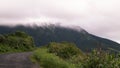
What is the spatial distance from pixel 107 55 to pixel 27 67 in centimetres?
1055

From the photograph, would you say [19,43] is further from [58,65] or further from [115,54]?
[115,54]

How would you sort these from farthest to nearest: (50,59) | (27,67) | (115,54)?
(50,59) → (27,67) → (115,54)

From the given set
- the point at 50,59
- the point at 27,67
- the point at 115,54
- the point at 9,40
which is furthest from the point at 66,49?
the point at 9,40

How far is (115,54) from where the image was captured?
2295cm

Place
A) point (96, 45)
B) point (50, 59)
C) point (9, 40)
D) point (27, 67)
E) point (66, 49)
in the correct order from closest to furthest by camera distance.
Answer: point (96, 45) → point (27, 67) → point (50, 59) → point (66, 49) → point (9, 40)

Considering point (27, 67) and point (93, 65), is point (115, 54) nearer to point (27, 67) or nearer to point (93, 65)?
point (93, 65)

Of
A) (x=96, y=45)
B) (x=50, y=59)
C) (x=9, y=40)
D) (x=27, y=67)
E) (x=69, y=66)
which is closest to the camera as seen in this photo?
(x=96, y=45)

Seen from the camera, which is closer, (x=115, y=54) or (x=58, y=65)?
(x=115, y=54)

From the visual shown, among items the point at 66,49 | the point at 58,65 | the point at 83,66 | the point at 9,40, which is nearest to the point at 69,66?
the point at 58,65

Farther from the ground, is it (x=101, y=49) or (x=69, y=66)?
(x=101, y=49)

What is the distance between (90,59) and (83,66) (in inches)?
27.4

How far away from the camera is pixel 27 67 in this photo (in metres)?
30.8

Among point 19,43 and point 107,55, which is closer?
point 107,55

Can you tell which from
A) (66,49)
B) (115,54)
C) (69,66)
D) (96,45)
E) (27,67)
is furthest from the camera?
(66,49)
